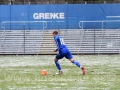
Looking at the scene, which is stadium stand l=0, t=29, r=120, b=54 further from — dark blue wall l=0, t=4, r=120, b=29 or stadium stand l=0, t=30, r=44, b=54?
dark blue wall l=0, t=4, r=120, b=29

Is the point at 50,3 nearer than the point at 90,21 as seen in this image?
No

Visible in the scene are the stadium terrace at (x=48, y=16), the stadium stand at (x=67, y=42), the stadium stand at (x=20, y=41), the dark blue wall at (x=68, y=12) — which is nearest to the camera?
the dark blue wall at (x=68, y=12)

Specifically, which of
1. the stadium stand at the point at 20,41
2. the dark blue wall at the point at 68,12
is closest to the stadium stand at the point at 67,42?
the stadium stand at the point at 20,41

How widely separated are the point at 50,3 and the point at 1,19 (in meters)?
4.81

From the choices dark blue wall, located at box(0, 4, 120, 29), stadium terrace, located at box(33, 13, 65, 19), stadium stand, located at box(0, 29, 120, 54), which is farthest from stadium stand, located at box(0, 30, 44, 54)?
stadium terrace, located at box(33, 13, 65, 19)

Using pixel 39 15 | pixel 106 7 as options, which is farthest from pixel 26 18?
pixel 106 7

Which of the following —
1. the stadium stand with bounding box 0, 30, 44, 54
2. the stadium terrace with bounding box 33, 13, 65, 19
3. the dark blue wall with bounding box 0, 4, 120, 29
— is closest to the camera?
the dark blue wall with bounding box 0, 4, 120, 29

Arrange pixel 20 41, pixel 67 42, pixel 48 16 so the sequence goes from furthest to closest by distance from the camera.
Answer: pixel 20 41 < pixel 67 42 < pixel 48 16

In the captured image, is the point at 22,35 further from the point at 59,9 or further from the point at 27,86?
the point at 27,86

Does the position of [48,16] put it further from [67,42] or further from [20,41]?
[20,41]

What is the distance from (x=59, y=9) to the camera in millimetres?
31219

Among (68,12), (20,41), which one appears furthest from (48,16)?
(20,41)

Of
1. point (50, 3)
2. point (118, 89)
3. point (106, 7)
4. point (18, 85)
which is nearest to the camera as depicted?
point (118, 89)

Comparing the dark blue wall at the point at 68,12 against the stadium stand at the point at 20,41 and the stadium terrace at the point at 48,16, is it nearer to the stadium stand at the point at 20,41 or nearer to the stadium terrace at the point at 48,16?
the stadium terrace at the point at 48,16
